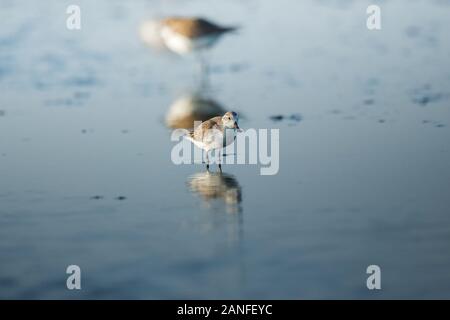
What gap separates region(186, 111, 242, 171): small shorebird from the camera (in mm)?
9969

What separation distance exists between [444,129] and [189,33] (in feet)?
26.0

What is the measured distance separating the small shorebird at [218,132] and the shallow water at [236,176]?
0.35 meters

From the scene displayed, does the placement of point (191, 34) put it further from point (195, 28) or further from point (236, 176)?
point (236, 176)

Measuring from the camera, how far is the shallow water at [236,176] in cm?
669

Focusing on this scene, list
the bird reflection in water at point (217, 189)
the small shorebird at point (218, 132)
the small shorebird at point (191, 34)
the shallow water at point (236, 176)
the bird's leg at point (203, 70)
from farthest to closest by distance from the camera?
1. the small shorebird at point (191, 34)
2. the bird's leg at point (203, 70)
3. the small shorebird at point (218, 132)
4. the bird reflection in water at point (217, 189)
5. the shallow water at point (236, 176)

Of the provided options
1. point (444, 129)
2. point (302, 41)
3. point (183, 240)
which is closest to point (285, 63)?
point (302, 41)

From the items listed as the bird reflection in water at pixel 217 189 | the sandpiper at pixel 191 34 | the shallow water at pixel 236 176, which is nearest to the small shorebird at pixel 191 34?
the sandpiper at pixel 191 34

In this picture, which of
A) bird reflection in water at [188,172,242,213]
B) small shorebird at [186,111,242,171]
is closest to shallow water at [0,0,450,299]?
bird reflection in water at [188,172,242,213]

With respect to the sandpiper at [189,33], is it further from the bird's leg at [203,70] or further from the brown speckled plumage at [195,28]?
the bird's leg at [203,70]

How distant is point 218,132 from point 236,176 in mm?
667

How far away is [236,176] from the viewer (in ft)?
31.6

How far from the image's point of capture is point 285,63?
55.7 feet

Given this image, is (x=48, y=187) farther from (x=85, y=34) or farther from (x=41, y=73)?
(x=85, y=34)

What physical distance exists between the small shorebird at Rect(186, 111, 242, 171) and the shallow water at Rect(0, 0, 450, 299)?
351 mm
